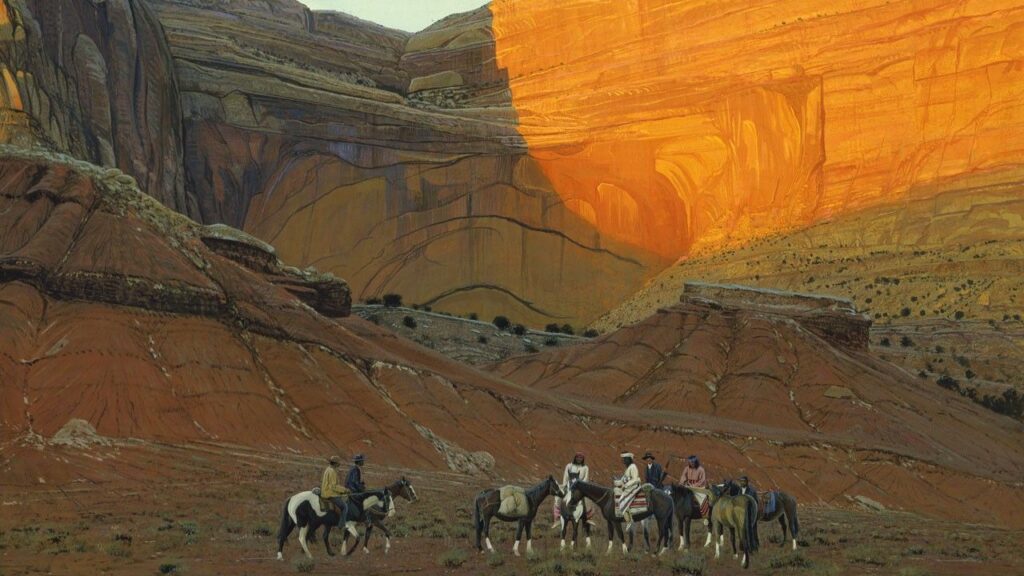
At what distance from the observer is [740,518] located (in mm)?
20906

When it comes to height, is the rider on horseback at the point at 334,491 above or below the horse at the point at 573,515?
above

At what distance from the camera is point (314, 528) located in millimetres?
20828

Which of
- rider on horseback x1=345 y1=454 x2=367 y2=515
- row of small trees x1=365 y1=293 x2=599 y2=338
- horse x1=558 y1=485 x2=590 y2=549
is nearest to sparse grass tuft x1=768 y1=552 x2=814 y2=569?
horse x1=558 y1=485 x2=590 y2=549

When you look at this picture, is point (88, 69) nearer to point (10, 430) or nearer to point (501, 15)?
point (501, 15)

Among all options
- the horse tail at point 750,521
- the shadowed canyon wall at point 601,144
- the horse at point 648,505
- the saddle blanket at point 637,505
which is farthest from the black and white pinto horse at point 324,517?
the shadowed canyon wall at point 601,144

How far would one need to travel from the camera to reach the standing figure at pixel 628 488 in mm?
21047

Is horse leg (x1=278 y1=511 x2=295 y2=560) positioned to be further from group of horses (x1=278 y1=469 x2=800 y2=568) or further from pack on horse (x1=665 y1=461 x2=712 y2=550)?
pack on horse (x1=665 y1=461 x2=712 y2=550)

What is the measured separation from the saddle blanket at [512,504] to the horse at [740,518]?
3.01 metres

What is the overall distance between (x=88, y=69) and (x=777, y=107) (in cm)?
4370

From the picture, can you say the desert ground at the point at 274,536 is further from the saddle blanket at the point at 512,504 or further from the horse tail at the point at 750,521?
the saddle blanket at the point at 512,504

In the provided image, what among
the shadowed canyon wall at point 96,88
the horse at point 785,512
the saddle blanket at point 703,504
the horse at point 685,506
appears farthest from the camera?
the shadowed canyon wall at point 96,88

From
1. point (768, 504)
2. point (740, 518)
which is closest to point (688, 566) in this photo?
point (740, 518)

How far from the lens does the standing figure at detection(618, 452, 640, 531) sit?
69.1 ft

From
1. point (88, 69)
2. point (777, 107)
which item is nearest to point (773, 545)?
point (88, 69)
